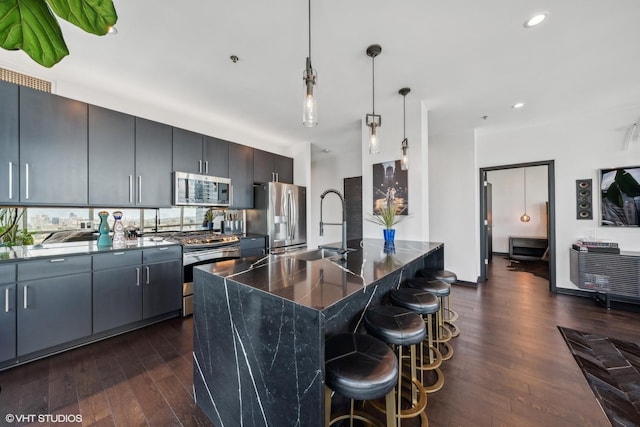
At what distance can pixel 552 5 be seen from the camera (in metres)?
1.71

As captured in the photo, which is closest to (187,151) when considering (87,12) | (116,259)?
(116,259)

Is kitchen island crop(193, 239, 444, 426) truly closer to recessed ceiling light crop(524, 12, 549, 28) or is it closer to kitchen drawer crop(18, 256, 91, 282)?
kitchen drawer crop(18, 256, 91, 282)

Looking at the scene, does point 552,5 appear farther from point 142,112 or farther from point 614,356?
point 142,112

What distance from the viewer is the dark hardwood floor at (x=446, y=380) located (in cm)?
151

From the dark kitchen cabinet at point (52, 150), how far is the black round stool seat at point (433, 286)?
340 centimetres

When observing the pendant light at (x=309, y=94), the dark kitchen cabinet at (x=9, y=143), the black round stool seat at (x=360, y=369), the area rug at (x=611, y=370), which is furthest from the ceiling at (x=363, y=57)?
the area rug at (x=611, y=370)

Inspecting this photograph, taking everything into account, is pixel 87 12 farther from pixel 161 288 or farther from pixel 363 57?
pixel 161 288

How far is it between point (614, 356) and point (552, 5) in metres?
2.88

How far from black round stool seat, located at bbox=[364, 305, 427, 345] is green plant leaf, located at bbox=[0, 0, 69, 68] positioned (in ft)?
5.17

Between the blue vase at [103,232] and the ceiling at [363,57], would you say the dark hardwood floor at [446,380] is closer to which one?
the blue vase at [103,232]

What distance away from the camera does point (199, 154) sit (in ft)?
11.4

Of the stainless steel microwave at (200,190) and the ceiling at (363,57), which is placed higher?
the ceiling at (363,57)

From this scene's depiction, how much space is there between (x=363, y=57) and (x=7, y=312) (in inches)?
144

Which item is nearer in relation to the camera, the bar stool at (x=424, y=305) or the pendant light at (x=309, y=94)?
the pendant light at (x=309, y=94)
